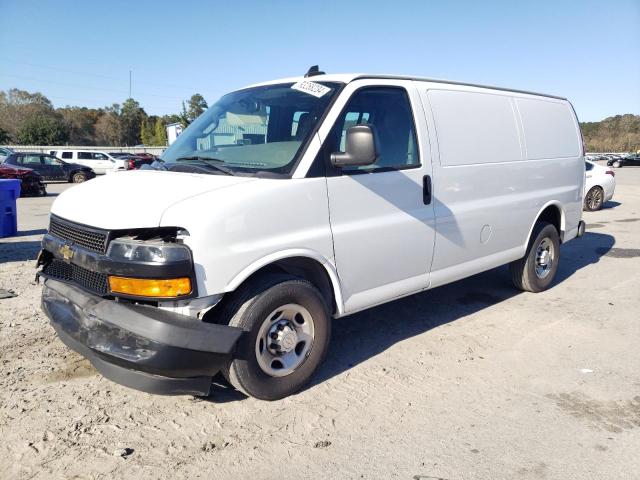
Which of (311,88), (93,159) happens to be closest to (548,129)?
(311,88)

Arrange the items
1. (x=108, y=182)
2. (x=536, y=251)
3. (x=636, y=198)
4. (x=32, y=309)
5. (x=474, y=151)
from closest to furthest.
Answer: (x=108, y=182)
(x=474, y=151)
(x=32, y=309)
(x=536, y=251)
(x=636, y=198)

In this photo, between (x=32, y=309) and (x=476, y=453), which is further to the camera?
(x=32, y=309)

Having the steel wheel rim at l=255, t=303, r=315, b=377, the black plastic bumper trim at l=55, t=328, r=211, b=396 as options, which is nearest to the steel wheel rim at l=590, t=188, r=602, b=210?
the steel wheel rim at l=255, t=303, r=315, b=377

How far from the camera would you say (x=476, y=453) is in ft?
9.35

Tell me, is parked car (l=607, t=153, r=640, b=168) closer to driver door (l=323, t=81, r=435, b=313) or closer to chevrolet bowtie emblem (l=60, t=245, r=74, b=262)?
driver door (l=323, t=81, r=435, b=313)

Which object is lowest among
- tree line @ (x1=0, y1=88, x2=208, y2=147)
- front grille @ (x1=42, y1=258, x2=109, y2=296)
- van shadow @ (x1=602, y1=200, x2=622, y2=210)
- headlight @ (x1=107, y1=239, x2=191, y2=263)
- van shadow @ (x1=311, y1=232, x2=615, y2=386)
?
van shadow @ (x1=311, y1=232, x2=615, y2=386)

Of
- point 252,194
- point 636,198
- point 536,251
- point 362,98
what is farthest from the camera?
point 636,198

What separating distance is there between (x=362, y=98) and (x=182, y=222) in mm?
1772

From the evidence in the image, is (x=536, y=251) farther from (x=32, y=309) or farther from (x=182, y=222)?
(x=32, y=309)

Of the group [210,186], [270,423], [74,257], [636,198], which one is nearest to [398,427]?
[270,423]

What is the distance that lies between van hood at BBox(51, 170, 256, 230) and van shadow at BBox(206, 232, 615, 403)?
136 centimetres

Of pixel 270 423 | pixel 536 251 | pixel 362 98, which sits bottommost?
pixel 270 423

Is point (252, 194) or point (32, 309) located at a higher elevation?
point (252, 194)

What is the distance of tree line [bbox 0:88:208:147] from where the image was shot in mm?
66438
